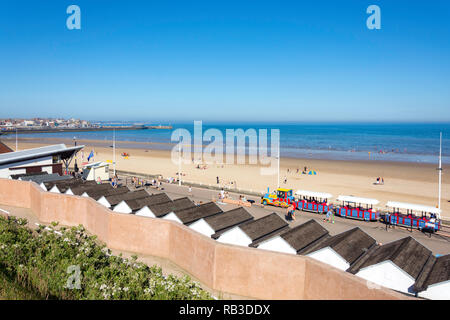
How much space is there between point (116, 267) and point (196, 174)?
32.7 meters

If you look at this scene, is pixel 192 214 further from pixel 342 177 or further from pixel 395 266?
pixel 342 177

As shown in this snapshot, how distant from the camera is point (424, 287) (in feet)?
32.5

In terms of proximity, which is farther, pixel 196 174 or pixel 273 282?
pixel 196 174

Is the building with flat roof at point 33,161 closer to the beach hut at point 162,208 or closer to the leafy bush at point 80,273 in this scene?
the beach hut at point 162,208

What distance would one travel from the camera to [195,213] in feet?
56.5

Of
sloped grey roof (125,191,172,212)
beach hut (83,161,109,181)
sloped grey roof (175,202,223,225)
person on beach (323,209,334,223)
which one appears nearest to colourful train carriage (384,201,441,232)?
person on beach (323,209,334,223)

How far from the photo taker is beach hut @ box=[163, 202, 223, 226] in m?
16.3

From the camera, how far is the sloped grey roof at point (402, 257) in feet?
36.0

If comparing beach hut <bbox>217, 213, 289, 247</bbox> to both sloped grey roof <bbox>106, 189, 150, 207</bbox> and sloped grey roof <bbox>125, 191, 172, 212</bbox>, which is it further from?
sloped grey roof <bbox>106, 189, 150, 207</bbox>

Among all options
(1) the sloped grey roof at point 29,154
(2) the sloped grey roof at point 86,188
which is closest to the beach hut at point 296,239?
(2) the sloped grey roof at point 86,188

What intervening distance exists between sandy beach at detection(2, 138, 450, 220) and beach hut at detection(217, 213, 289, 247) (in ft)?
47.3

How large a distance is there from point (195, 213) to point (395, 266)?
30.8 feet

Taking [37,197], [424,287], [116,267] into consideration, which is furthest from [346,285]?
[37,197]
